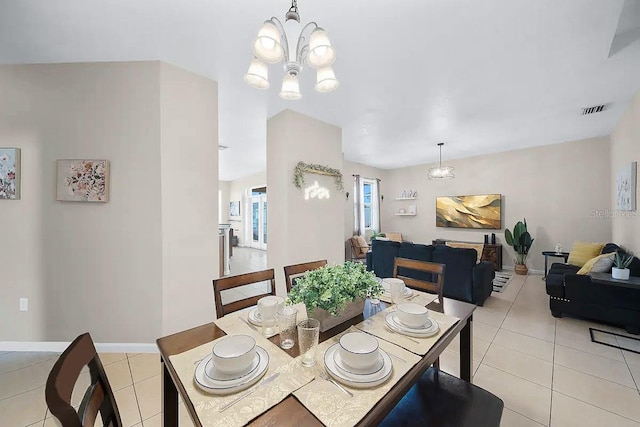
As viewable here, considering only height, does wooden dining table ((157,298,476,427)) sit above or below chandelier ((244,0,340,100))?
below

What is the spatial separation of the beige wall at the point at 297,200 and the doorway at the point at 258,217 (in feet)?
18.0

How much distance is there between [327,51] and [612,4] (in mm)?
1991

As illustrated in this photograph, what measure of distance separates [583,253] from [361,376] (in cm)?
A: 534

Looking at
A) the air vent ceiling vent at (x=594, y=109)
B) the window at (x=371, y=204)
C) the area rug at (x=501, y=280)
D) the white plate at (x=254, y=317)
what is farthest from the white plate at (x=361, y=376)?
the window at (x=371, y=204)

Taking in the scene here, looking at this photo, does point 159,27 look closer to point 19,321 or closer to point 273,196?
point 273,196

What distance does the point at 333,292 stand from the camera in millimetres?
1163

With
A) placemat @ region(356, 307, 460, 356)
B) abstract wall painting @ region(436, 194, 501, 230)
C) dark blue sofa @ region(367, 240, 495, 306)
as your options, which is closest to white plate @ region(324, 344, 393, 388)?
placemat @ region(356, 307, 460, 356)

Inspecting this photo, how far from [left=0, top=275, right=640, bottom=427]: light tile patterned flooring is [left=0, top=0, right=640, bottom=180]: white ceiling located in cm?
268

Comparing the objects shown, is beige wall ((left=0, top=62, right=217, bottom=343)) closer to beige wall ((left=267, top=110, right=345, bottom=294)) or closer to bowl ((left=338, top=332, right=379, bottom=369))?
beige wall ((left=267, top=110, right=345, bottom=294))

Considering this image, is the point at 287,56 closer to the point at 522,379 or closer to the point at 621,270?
the point at 522,379

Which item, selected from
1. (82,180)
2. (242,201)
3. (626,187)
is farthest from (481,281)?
(242,201)

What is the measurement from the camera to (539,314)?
3.19 metres

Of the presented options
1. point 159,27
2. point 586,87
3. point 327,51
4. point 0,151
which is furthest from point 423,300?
point 0,151

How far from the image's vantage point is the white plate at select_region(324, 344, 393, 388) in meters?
0.86
